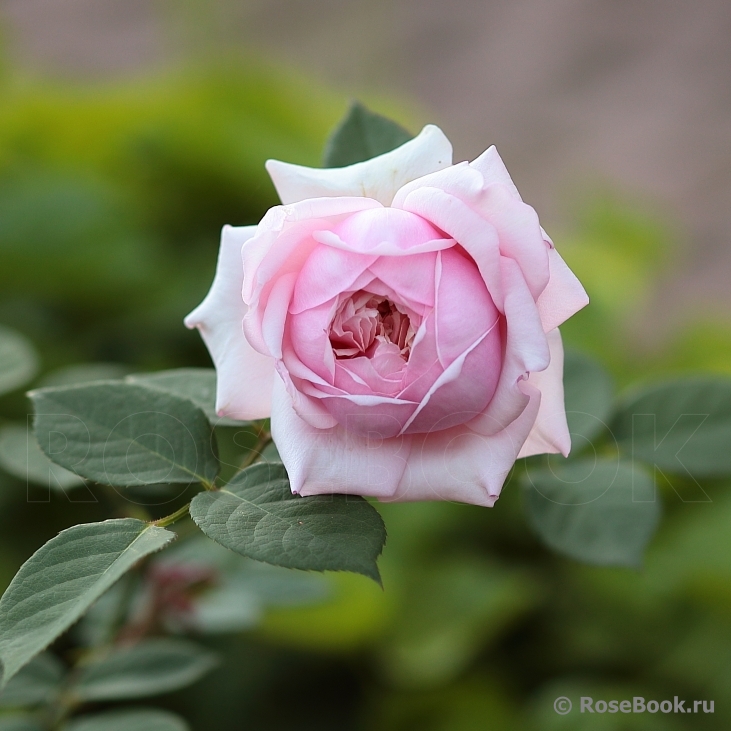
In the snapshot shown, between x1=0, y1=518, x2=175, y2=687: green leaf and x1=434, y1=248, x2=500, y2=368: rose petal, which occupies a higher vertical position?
x1=434, y1=248, x2=500, y2=368: rose petal

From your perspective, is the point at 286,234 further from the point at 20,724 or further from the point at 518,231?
the point at 20,724

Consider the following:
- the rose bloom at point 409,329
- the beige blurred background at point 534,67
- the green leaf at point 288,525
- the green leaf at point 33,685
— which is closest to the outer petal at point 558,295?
the rose bloom at point 409,329

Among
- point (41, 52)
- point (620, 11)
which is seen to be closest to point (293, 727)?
point (41, 52)

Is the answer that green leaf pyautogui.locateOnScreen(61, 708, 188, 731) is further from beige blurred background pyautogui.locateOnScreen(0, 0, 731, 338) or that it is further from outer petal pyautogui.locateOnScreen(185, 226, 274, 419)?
beige blurred background pyautogui.locateOnScreen(0, 0, 731, 338)

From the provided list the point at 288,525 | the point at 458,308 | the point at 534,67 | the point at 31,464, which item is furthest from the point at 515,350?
the point at 534,67

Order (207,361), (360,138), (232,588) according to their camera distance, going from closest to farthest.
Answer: (360,138), (232,588), (207,361)

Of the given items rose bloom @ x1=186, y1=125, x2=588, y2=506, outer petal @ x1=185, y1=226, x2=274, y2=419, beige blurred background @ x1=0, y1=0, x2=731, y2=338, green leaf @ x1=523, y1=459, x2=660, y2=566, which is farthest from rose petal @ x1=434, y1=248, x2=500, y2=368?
beige blurred background @ x1=0, y1=0, x2=731, y2=338

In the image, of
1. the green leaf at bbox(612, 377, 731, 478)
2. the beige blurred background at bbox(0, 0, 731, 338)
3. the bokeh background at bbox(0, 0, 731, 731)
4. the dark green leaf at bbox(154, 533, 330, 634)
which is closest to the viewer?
the green leaf at bbox(612, 377, 731, 478)

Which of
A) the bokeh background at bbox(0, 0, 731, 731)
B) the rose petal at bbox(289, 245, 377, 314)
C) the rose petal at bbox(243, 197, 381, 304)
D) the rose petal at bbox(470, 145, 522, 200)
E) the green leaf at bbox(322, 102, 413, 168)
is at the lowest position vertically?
the bokeh background at bbox(0, 0, 731, 731)
